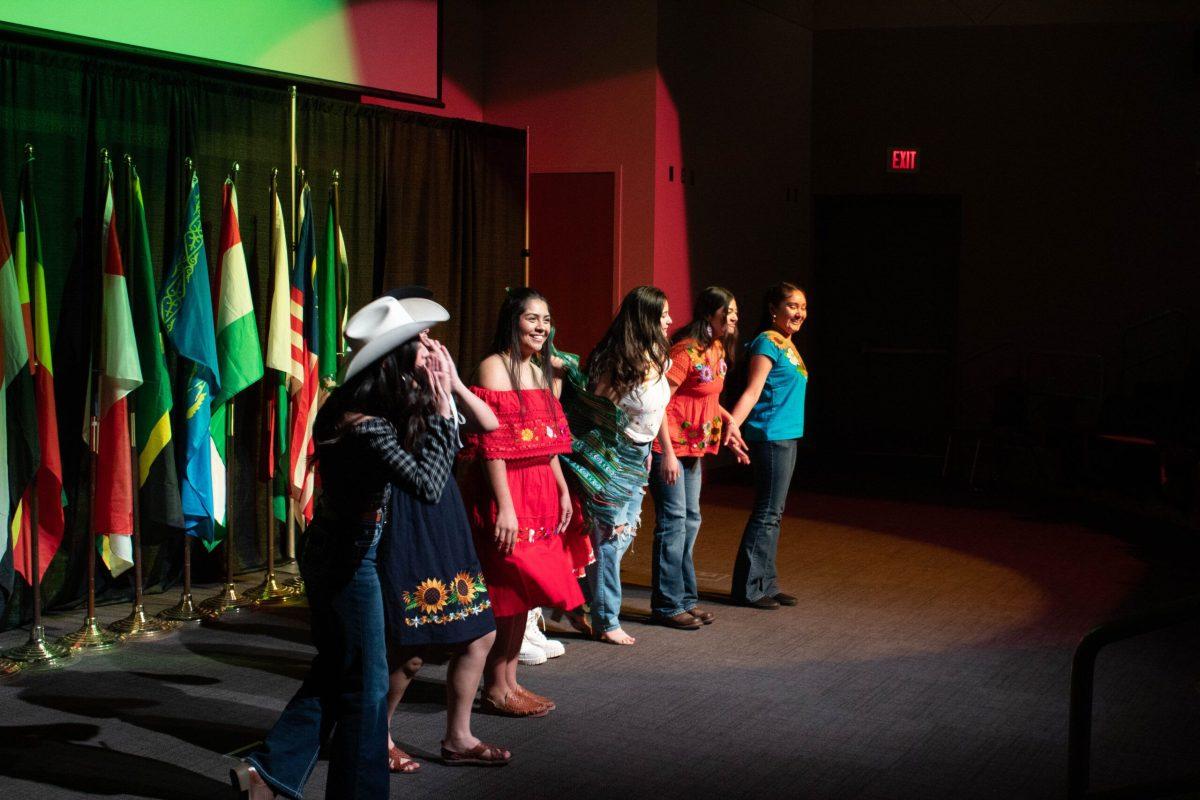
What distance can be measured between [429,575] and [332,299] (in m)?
3.04

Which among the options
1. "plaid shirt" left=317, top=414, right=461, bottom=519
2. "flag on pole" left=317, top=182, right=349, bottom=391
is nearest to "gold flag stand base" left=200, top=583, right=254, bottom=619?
"flag on pole" left=317, top=182, right=349, bottom=391

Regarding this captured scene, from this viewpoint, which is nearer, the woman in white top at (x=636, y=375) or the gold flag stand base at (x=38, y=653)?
the gold flag stand base at (x=38, y=653)

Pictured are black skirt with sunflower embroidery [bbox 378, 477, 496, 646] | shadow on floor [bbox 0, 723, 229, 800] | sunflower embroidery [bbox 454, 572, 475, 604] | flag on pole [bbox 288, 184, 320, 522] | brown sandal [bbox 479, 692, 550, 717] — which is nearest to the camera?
black skirt with sunflower embroidery [bbox 378, 477, 496, 646]

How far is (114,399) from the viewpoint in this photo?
17.2 feet

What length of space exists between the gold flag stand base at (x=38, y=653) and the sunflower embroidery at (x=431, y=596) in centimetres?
215

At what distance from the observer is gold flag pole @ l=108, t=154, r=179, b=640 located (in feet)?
17.7

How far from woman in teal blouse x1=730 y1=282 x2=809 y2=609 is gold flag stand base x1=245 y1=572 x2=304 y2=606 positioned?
2.01 metres

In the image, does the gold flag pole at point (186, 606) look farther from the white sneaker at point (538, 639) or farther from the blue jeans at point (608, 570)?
the blue jeans at point (608, 570)

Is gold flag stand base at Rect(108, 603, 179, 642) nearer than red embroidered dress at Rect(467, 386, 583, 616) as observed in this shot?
No

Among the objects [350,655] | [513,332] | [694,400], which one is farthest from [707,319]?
[350,655]

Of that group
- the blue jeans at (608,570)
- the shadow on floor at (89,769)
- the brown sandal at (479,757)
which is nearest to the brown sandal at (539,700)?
the brown sandal at (479,757)

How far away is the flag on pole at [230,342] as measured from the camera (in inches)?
221

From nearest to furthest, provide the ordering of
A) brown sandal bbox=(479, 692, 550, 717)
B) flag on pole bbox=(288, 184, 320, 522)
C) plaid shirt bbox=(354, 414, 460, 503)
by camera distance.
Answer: plaid shirt bbox=(354, 414, 460, 503) < brown sandal bbox=(479, 692, 550, 717) < flag on pole bbox=(288, 184, 320, 522)

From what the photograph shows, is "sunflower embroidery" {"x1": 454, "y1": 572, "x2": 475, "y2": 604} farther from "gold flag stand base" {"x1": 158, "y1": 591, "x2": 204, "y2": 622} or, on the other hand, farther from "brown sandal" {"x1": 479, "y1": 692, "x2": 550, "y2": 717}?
"gold flag stand base" {"x1": 158, "y1": 591, "x2": 204, "y2": 622}
